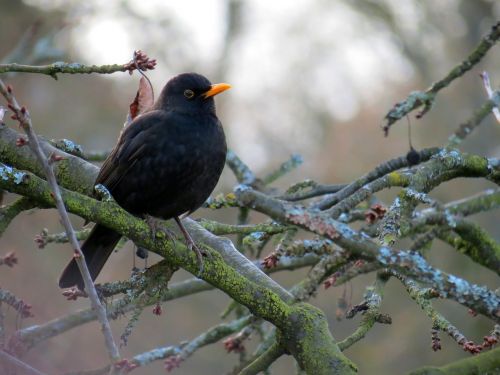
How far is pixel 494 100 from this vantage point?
4.53 meters

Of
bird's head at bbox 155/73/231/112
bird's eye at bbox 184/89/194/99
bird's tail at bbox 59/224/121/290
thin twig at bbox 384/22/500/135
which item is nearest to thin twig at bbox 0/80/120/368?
thin twig at bbox 384/22/500/135

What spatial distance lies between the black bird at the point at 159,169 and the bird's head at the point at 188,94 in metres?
0.15

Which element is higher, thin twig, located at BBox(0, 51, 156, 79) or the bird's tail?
the bird's tail

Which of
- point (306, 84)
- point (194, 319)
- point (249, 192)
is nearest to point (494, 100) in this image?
point (249, 192)

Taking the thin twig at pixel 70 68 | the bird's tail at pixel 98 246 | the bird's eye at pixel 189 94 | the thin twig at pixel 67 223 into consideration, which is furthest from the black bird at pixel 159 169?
the thin twig at pixel 67 223

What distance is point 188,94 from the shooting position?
5.60m

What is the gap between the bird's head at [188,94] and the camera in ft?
A: 17.9

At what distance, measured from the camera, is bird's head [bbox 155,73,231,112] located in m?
5.46

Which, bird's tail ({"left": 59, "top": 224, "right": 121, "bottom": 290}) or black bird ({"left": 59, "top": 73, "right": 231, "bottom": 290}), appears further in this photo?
bird's tail ({"left": 59, "top": 224, "right": 121, "bottom": 290})

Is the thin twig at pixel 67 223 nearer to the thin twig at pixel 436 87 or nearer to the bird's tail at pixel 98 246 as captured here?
the thin twig at pixel 436 87

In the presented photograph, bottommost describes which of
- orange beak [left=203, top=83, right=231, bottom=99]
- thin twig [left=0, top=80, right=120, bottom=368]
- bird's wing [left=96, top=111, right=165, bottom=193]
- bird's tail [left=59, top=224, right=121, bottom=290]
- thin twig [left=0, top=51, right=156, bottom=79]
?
thin twig [left=0, top=80, right=120, bottom=368]

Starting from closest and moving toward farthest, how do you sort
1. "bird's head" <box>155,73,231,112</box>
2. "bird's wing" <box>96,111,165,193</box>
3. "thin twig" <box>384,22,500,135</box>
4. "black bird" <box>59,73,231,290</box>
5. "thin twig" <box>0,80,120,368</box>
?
"thin twig" <box>0,80,120,368</box> < "thin twig" <box>384,22,500,135</box> < "black bird" <box>59,73,231,290</box> < "bird's wing" <box>96,111,165,193</box> < "bird's head" <box>155,73,231,112</box>

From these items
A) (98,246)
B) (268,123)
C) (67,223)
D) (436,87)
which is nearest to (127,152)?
(98,246)

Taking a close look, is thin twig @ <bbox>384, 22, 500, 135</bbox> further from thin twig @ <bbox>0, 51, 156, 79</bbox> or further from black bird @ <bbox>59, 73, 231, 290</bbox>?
thin twig @ <bbox>0, 51, 156, 79</bbox>
